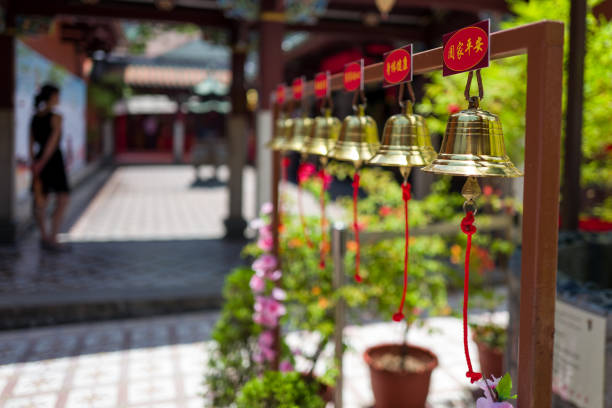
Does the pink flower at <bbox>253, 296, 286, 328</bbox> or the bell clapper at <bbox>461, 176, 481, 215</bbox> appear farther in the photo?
the pink flower at <bbox>253, 296, 286, 328</bbox>

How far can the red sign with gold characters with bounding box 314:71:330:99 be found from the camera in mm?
2475

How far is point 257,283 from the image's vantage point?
3.23 m

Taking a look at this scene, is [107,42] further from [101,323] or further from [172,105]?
[172,105]

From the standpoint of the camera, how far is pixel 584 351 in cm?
246

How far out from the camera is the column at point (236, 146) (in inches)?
314

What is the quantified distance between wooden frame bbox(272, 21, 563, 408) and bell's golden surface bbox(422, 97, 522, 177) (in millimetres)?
73

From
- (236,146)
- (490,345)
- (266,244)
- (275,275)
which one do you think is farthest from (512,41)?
(236,146)

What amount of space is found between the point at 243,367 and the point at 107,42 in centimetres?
1150

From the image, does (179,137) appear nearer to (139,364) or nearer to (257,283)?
(139,364)

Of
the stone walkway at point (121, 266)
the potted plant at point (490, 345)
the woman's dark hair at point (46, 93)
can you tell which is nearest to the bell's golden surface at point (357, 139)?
the potted plant at point (490, 345)

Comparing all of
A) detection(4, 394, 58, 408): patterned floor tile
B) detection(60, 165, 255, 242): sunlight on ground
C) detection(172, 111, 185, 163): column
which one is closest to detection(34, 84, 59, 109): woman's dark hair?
detection(60, 165, 255, 242): sunlight on ground

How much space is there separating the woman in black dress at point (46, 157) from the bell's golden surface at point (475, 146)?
600 cm

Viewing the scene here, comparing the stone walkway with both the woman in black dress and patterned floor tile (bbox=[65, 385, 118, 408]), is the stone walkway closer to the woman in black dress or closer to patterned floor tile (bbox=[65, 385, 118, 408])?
the woman in black dress

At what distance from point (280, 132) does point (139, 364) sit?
213 cm
